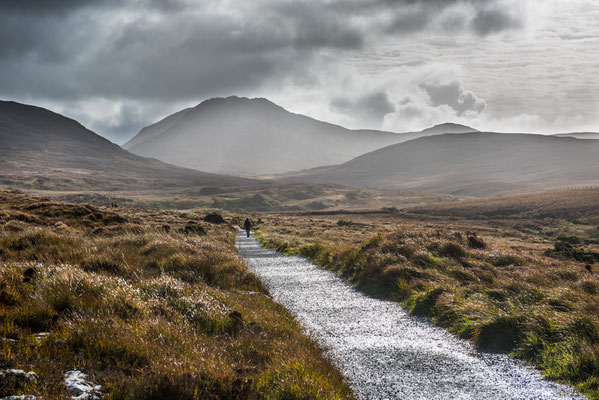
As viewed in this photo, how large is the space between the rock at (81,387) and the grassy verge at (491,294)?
6724 mm

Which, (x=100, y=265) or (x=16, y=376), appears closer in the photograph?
(x=16, y=376)

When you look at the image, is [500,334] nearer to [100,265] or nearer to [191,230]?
[100,265]

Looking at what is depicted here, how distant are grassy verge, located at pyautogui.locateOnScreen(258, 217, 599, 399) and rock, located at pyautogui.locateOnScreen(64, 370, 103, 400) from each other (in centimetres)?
672

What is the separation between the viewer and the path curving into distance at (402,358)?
5805 millimetres

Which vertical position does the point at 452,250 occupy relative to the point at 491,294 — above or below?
above

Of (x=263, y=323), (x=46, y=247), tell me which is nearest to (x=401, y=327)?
(x=263, y=323)

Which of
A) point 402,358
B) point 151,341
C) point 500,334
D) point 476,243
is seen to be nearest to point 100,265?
point 151,341

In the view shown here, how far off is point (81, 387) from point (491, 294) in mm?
10056

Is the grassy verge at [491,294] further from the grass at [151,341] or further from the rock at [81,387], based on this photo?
the rock at [81,387]

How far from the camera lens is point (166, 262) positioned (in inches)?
470

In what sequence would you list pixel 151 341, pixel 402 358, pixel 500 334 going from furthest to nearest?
pixel 500 334, pixel 402 358, pixel 151 341

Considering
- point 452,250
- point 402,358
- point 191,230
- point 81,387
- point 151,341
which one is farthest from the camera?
point 191,230

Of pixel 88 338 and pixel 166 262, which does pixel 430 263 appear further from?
pixel 88 338

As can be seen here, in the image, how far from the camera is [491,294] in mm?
10289
